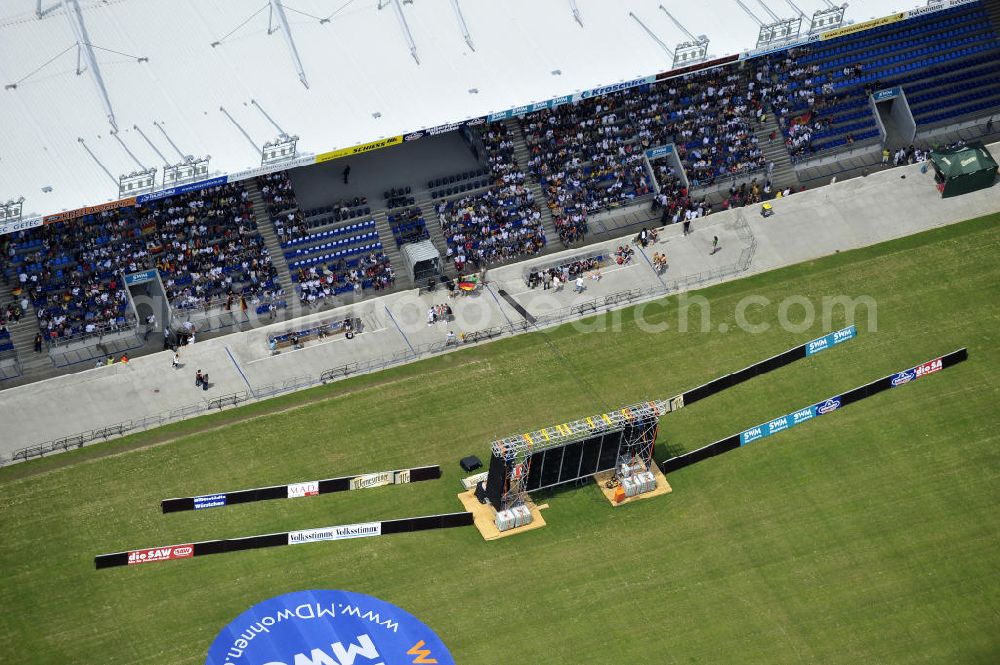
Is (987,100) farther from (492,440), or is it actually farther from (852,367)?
(492,440)

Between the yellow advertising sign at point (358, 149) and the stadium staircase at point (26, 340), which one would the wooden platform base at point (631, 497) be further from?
the stadium staircase at point (26, 340)

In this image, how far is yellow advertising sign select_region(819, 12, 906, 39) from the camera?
327 ft

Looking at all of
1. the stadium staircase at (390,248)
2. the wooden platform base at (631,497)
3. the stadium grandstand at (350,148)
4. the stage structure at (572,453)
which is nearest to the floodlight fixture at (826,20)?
the stadium grandstand at (350,148)

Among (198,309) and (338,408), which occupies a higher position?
(198,309)

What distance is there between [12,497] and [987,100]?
75535mm

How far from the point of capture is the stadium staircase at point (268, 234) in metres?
94.9

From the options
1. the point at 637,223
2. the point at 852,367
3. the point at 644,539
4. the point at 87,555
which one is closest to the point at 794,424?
the point at 852,367

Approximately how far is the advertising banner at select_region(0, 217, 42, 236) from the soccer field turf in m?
13.7

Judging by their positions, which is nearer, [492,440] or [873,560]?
[873,560]

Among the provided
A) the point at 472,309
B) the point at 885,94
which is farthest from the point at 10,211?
the point at 885,94

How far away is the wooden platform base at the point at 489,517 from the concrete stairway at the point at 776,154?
115ft

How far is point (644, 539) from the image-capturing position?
80.2 m

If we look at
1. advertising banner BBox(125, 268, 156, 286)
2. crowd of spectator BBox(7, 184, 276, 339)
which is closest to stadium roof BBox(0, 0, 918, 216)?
crowd of spectator BBox(7, 184, 276, 339)

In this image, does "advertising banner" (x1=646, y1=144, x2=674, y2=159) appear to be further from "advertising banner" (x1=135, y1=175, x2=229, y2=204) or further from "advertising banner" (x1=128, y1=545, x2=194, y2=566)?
"advertising banner" (x1=128, y1=545, x2=194, y2=566)
